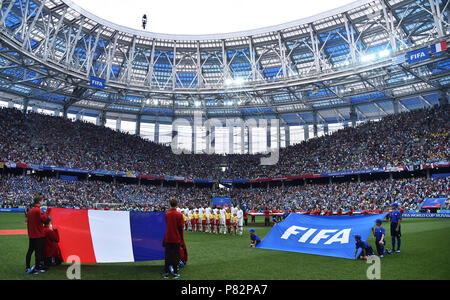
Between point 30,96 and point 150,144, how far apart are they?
21032mm

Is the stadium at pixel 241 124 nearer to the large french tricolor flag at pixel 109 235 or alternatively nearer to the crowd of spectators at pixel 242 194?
the crowd of spectators at pixel 242 194

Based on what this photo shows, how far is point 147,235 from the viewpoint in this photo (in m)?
9.11

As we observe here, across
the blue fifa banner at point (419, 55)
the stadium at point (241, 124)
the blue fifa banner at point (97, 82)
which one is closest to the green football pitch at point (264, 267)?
the stadium at point (241, 124)

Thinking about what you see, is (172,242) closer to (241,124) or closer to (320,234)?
(320,234)


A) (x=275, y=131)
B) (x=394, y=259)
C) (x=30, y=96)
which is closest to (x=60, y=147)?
(x=30, y=96)

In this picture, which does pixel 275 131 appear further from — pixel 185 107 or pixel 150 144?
pixel 150 144

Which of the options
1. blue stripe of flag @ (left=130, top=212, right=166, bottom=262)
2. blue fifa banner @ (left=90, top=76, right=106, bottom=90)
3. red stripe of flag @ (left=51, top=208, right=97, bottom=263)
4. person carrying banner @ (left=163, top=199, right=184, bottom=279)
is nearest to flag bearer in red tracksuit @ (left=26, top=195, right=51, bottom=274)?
red stripe of flag @ (left=51, top=208, right=97, bottom=263)

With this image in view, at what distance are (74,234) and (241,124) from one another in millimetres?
54472

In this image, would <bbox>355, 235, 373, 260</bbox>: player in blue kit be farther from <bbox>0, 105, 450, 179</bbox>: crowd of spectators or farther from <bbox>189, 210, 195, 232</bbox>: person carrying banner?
<bbox>0, 105, 450, 179</bbox>: crowd of spectators

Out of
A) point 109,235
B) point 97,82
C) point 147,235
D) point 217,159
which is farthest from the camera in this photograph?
point 217,159

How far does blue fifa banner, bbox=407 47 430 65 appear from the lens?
3042cm

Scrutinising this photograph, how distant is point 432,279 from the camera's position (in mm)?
7086

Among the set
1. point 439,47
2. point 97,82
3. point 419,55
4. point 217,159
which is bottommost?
point 217,159

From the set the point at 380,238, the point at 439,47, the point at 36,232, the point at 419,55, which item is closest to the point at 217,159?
the point at 419,55
